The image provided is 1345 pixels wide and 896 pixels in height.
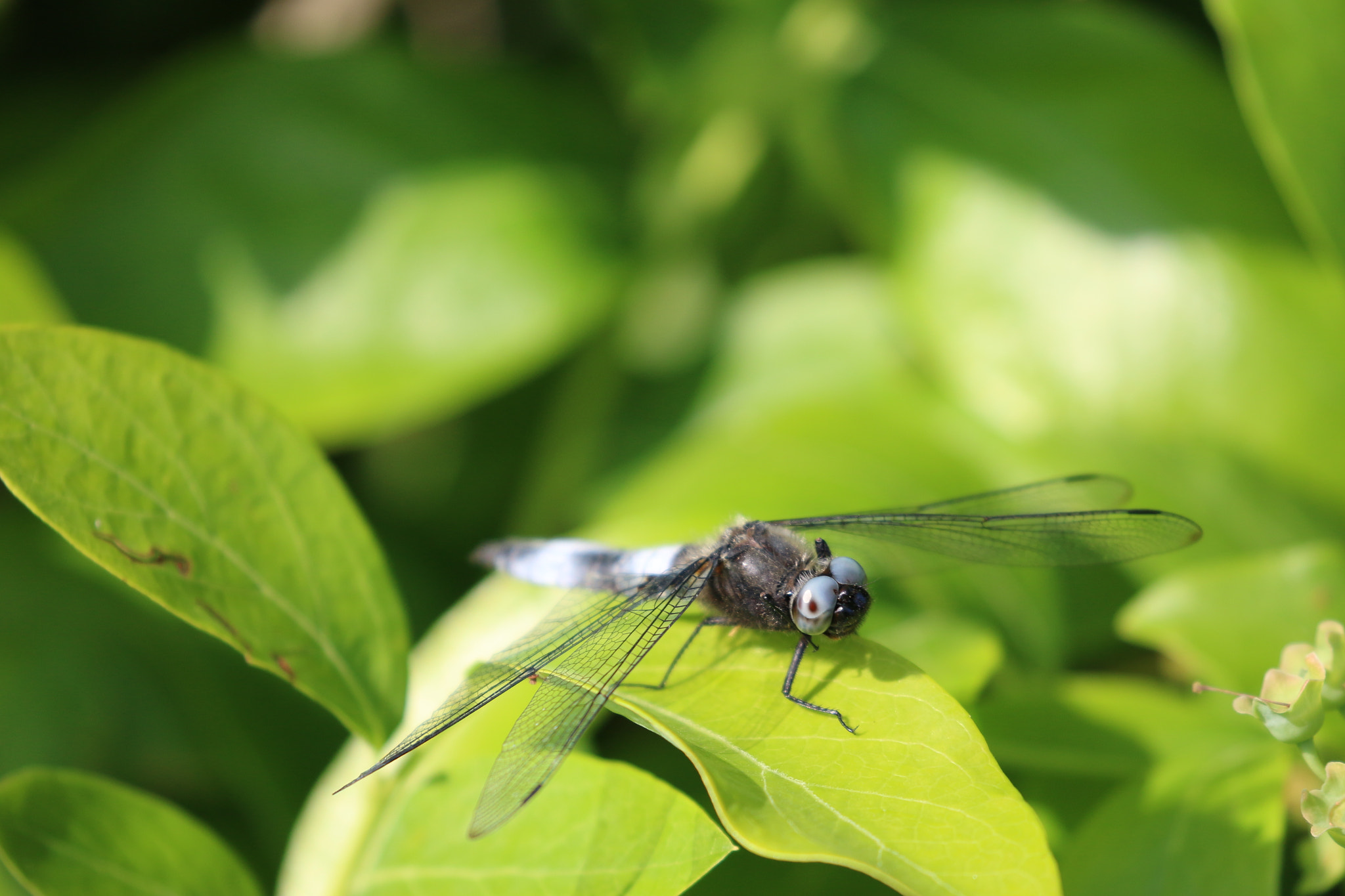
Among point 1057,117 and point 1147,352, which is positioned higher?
point 1057,117

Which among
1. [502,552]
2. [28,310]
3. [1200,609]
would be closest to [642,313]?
[502,552]

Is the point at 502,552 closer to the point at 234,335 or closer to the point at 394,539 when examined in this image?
the point at 394,539

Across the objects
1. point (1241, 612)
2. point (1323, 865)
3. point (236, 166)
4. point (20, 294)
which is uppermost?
point (236, 166)

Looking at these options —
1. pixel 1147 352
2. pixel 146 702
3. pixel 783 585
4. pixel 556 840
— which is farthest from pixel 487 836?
pixel 1147 352

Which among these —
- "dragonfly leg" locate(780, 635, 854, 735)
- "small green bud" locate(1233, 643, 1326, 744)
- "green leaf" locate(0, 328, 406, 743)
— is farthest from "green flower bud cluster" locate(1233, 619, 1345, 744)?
"green leaf" locate(0, 328, 406, 743)

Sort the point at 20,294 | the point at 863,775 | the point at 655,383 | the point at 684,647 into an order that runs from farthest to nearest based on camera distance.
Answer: the point at 655,383, the point at 20,294, the point at 684,647, the point at 863,775

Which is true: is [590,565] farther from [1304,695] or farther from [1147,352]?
[1147,352]

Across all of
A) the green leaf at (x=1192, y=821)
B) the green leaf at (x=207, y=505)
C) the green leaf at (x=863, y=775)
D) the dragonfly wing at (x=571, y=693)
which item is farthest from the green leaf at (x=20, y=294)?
the green leaf at (x=1192, y=821)

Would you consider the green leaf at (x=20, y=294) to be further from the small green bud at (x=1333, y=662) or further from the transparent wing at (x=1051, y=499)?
the small green bud at (x=1333, y=662)
